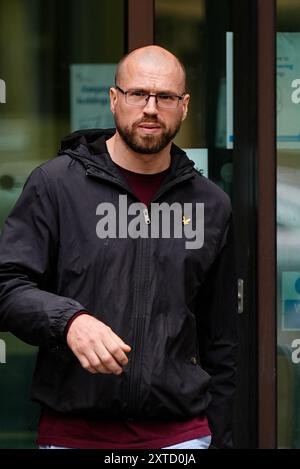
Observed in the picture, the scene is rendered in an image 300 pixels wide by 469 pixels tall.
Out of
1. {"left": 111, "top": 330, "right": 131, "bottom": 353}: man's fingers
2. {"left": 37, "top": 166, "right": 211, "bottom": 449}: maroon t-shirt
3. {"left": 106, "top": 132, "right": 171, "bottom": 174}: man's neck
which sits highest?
{"left": 106, "top": 132, "right": 171, "bottom": 174}: man's neck

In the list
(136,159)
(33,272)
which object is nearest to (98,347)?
(33,272)

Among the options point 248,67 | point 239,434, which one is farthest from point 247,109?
point 239,434

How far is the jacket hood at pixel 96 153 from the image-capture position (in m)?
3.66

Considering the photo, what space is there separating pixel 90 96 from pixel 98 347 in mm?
2279

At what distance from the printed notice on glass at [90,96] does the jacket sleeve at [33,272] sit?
1643mm

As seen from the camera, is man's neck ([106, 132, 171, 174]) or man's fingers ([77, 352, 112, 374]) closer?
man's fingers ([77, 352, 112, 374])

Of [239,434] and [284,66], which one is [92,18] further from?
[239,434]

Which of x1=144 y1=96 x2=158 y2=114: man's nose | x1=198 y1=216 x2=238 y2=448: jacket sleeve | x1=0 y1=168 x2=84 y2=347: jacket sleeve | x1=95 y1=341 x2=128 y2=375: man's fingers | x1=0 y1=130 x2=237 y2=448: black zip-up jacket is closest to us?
x1=95 y1=341 x2=128 y2=375: man's fingers

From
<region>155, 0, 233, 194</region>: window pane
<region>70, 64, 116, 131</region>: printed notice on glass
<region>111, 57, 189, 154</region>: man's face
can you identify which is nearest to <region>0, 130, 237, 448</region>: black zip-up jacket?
<region>111, 57, 189, 154</region>: man's face

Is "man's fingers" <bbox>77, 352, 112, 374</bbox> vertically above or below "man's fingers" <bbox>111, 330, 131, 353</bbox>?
below

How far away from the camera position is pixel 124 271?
3.51 m

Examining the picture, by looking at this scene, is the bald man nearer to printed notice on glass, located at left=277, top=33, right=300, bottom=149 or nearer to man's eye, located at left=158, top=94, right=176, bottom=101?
man's eye, located at left=158, top=94, right=176, bottom=101

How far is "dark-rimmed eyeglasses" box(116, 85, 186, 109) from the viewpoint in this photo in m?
3.62

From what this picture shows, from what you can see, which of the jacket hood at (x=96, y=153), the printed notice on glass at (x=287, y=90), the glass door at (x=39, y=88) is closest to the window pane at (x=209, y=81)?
the printed notice on glass at (x=287, y=90)
